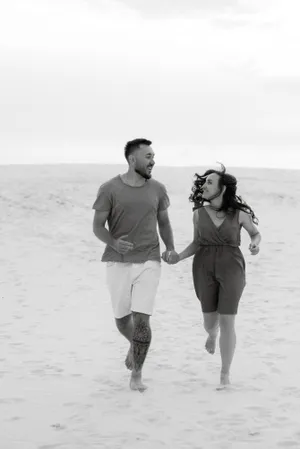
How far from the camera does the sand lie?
5.34 metres

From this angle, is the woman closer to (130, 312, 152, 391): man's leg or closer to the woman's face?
the woman's face

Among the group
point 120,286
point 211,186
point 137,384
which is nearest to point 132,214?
point 120,286

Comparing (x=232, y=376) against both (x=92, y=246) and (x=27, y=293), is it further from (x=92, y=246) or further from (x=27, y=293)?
(x=92, y=246)

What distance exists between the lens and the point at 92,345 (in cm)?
830

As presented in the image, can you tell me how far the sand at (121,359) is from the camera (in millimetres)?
5344

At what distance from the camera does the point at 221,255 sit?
624cm

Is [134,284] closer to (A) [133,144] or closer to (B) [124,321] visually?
(B) [124,321]

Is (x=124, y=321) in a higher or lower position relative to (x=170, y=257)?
lower

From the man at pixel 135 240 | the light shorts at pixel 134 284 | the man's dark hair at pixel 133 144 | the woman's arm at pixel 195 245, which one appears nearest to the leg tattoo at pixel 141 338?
the man at pixel 135 240

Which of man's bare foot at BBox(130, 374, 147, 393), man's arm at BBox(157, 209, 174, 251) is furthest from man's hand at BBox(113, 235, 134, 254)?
man's bare foot at BBox(130, 374, 147, 393)

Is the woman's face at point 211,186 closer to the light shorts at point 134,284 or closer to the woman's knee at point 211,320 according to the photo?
the light shorts at point 134,284

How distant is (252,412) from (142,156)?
214 centimetres

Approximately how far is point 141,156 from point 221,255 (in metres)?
1.01

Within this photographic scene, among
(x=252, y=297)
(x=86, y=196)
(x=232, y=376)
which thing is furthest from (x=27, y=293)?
(x=86, y=196)
